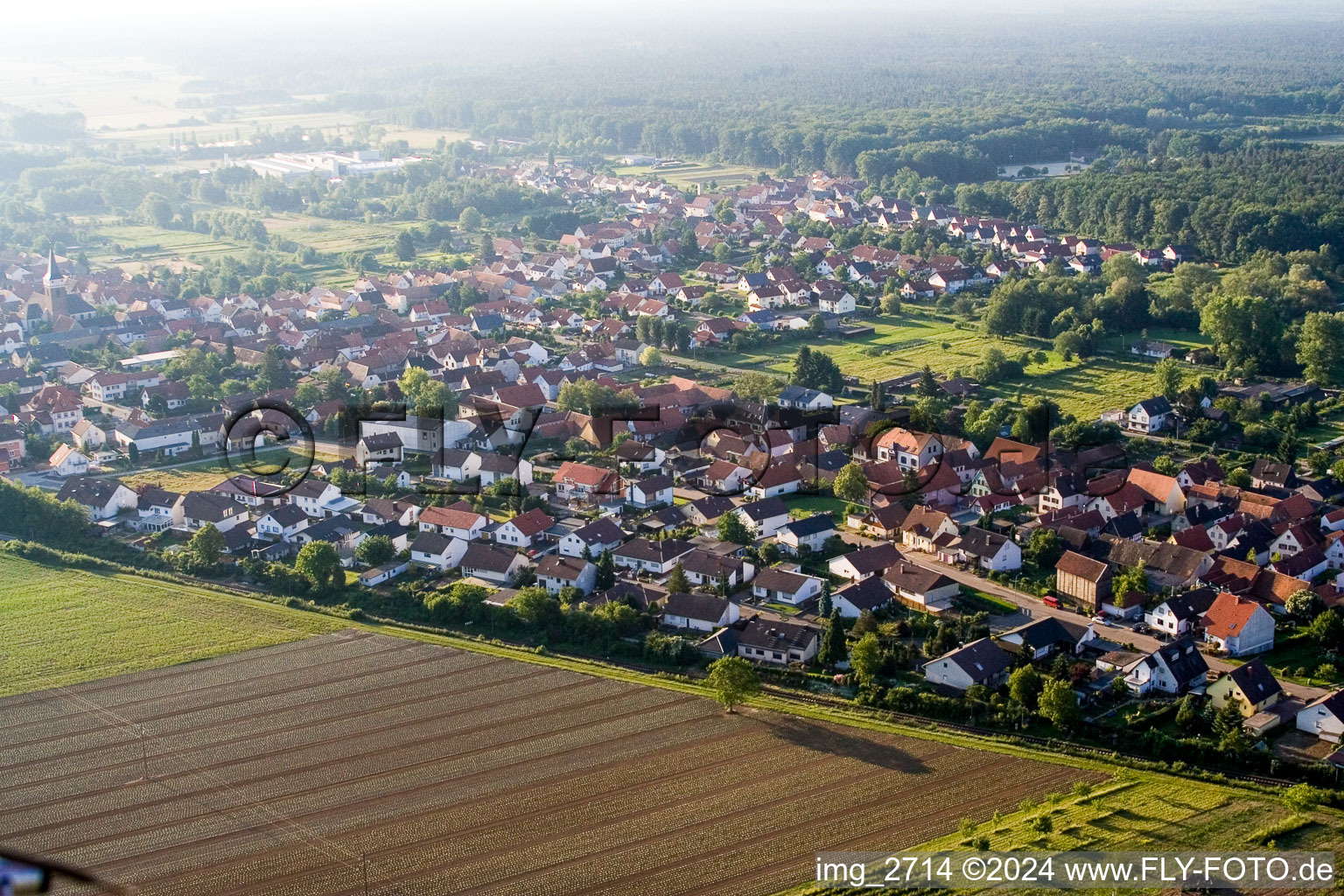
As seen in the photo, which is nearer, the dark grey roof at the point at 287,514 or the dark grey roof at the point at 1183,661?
the dark grey roof at the point at 1183,661

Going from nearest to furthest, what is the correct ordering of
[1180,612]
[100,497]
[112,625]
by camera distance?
[1180,612], [112,625], [100,497]

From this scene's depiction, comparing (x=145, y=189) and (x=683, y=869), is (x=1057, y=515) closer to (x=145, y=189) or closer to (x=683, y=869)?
(x=683, y=869)

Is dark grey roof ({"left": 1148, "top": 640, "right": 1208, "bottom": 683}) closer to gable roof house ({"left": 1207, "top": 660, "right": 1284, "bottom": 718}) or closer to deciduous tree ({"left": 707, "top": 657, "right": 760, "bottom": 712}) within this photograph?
gable roof house ({"left": 1207, "top": 660, "right": 1284, "bottom": 718})

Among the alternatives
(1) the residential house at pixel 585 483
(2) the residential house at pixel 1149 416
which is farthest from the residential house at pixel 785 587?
(2) the residential house at pixel 1149 416

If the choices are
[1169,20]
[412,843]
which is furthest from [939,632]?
[1169,20]

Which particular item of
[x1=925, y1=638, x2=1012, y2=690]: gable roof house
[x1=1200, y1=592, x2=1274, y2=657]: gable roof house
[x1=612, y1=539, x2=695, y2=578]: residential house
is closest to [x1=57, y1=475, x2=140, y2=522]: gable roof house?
[x1=612, y1=539, x2=695, y2=578]: residential house

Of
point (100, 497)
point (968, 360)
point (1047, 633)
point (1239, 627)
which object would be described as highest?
point (968, 360)

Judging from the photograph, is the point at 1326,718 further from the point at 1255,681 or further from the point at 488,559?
the point at 488,559

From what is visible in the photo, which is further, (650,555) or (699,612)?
(650,555)

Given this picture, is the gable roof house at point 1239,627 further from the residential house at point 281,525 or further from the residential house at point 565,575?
the residential house at point 281,525

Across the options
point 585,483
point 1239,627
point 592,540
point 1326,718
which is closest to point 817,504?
point 585,483
